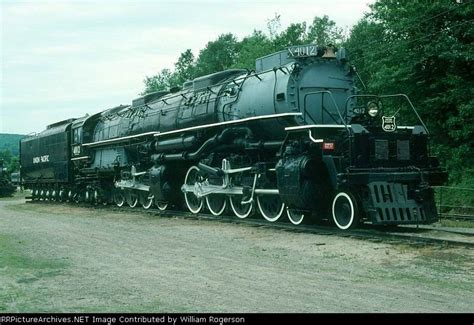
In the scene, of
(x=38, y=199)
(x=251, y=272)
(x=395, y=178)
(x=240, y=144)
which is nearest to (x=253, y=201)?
(x=240, y=144)

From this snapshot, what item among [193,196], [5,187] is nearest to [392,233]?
[193,196]

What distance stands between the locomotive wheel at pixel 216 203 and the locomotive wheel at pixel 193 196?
1.87ft

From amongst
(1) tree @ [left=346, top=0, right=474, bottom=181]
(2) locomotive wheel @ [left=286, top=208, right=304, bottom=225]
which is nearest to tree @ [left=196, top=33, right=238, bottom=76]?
(1) tree @ [left=346, top=0, right=474, bottom=181]

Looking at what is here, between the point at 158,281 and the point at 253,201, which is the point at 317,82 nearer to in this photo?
the point at 253,201

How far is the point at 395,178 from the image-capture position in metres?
12.2

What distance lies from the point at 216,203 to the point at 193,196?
1598 millimetres

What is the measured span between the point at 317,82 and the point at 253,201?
3.61m

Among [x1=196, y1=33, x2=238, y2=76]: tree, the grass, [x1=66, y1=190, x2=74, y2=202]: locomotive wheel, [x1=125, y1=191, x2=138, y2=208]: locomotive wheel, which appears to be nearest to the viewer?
the grass

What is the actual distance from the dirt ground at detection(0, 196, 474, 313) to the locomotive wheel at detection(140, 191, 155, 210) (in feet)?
27.8

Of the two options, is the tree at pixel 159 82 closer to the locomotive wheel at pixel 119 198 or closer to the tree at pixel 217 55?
the tree at pixel 217 55

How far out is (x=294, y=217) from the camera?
565 inches

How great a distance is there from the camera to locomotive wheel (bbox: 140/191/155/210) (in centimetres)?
2160

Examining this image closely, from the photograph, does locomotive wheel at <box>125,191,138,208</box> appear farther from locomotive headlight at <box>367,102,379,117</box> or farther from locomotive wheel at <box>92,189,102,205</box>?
locomotive headlight at <box>367,102,379,117</box>

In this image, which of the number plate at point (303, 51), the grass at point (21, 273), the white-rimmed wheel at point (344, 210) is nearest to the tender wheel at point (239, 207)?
the white-rimmed wheel at point (344, 210)
